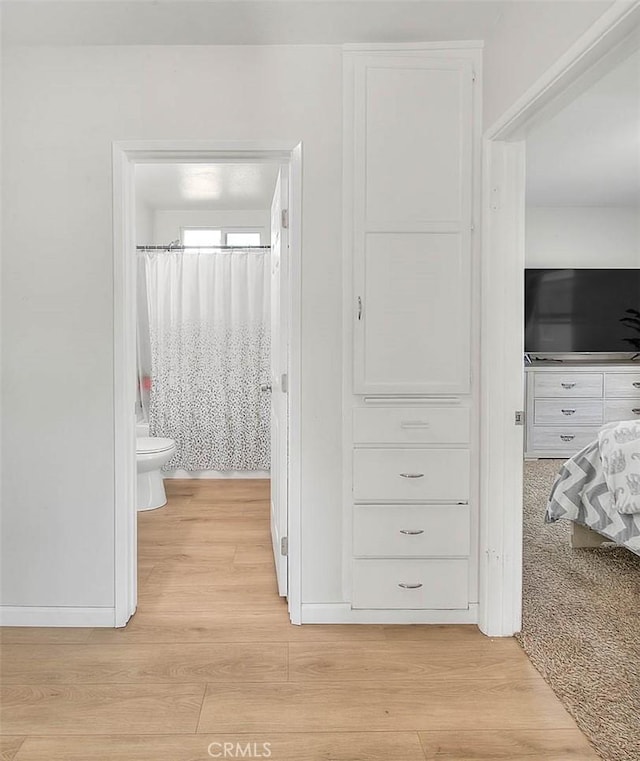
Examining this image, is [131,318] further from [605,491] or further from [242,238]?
[242,238]

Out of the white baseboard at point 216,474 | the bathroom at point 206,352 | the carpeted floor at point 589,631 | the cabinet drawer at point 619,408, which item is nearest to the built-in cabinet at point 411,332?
the carpeted floor at point 589,631

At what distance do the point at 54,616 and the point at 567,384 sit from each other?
4.89 m

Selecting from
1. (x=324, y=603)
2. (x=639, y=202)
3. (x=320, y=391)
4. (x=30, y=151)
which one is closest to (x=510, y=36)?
(x=320, y=391)

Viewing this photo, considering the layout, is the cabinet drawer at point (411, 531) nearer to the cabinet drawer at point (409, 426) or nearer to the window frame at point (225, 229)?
the cabinet drawer at point (409, 426)

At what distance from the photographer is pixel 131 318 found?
2.49 metres

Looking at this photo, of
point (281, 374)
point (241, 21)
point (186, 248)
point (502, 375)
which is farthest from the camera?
point (186, 248)

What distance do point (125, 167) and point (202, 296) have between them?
240cm

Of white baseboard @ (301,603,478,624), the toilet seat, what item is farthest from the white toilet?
white baseboard @ (301,603,478,624)

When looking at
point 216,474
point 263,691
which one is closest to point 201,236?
point 216,474

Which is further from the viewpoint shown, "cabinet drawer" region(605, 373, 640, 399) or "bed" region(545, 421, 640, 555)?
"cabinet drawer" region(605, 373, 640, 399)

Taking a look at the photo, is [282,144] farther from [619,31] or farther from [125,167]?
[619,31]

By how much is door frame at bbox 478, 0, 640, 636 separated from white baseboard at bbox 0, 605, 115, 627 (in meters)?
1.59

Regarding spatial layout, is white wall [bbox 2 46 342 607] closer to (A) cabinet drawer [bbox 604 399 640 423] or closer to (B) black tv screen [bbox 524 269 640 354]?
(B) black tv screen [bbox 524 269 640 354]

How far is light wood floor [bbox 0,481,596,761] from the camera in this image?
171 centimetres
